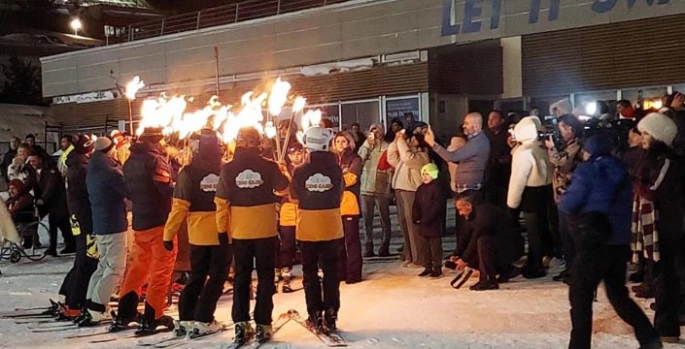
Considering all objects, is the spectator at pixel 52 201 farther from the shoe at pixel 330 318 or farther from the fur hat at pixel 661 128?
the fur hat at pixel 661 128

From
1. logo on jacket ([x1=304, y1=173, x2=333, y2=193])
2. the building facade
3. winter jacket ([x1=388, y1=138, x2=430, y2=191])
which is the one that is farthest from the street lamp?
logo on jacket ([x1=304, y1=173, x2=333, y2=193])

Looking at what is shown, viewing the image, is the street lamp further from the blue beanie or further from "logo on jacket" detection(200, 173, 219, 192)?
the blue beanie

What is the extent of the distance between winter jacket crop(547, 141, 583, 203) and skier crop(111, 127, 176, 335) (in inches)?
172

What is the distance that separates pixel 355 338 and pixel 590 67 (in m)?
11.9

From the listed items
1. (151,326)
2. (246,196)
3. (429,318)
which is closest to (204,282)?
(151,326)

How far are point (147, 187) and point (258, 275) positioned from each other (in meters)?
1.59

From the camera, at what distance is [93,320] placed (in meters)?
9.30

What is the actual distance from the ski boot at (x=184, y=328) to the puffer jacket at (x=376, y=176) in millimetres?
5353

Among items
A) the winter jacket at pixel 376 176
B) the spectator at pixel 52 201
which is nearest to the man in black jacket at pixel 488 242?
the winter jacket at pixel 376 176

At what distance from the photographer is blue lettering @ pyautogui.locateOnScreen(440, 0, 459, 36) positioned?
63.6 feet

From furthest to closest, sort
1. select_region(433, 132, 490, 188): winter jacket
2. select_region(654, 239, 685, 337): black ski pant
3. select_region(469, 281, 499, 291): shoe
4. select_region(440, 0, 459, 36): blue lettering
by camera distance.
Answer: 1. select_region(440, 0, 459, 36): blue lettering
2. select_region(433, 132, 490, 188): winter jacket
3. select_region(469, 281, 499, 291): shoe
4. select_region(654, 239, 685, 337): black ski pant

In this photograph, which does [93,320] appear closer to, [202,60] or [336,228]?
[336,228]

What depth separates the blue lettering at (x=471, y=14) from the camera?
61.9ft

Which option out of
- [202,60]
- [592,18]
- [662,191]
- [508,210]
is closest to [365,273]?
[508,210]
